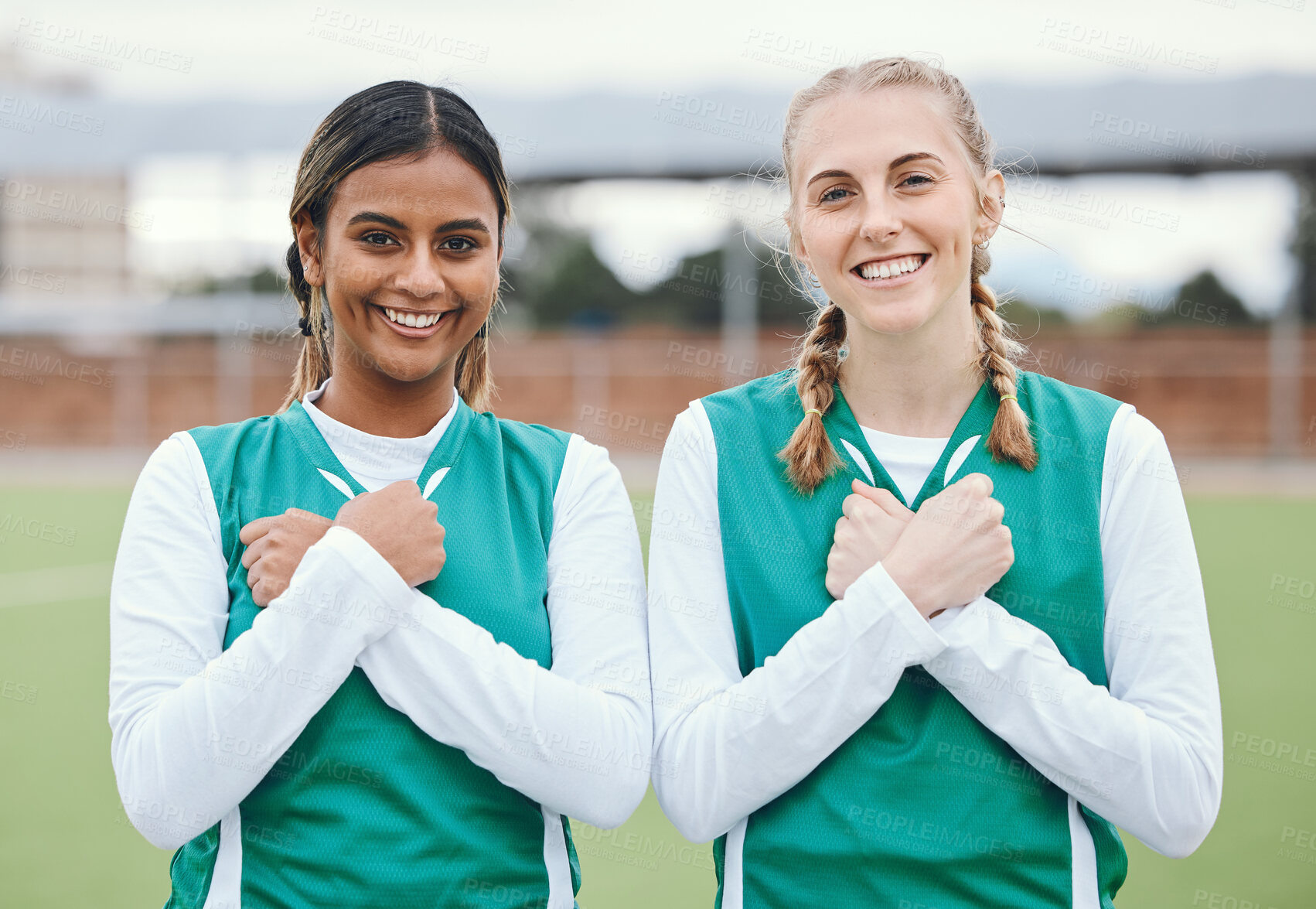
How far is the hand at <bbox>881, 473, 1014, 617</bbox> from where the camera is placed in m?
1.67

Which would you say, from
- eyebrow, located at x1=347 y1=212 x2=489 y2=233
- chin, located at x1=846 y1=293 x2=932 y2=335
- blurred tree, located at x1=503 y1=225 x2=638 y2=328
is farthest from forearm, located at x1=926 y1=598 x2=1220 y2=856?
blurred tree, located at x1=503 y1=225 x2=638 y2=328

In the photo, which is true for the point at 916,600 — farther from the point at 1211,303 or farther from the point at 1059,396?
the point at 1211,303

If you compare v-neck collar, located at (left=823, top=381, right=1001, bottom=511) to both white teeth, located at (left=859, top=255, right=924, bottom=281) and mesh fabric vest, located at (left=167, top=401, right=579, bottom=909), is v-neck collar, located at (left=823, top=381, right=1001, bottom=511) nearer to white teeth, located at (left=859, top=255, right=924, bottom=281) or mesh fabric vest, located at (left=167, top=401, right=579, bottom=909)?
white teeth, located at (left=859, top=255, right=924, bottom=281)

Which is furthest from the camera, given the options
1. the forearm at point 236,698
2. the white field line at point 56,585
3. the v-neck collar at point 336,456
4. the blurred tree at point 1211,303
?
the blurred tree at point 1211,303

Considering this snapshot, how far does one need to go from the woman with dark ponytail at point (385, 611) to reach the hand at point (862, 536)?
0.32m

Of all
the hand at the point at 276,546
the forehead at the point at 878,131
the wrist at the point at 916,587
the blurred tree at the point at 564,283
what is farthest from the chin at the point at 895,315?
the blurred tree at the point at 564,283

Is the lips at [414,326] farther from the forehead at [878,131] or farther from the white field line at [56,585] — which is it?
the white field line at [56,585]

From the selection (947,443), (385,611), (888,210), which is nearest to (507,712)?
(385,611)

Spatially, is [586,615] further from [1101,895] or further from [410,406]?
[1101,895]

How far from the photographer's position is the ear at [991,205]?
77.2 inches

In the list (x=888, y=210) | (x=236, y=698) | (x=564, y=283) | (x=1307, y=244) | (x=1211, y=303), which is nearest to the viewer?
(x=236, y=698)

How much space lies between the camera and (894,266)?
1.79m

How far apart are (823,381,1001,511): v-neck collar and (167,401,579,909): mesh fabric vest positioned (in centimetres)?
52

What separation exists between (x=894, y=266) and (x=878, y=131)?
213 millimetres
